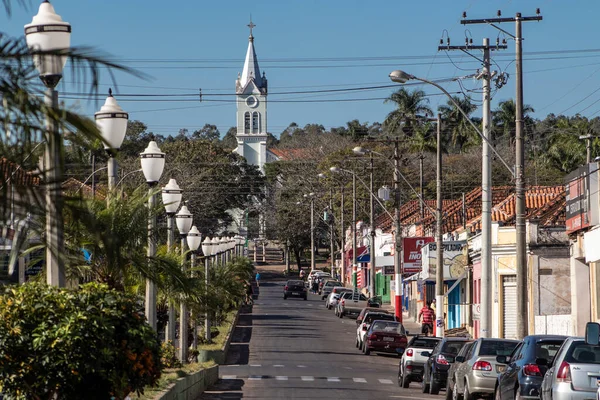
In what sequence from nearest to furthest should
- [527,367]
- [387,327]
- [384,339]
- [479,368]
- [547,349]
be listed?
[527,367], [547,349], [479,368], [384,339], [387,327]

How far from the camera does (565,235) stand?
136 ft

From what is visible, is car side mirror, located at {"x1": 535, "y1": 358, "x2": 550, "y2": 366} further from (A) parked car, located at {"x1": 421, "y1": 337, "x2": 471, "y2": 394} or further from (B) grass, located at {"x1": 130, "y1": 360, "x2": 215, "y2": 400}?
(A) parked car, located at {"x1": 421, "y1": 337, "x2": 471, "y2": 394}

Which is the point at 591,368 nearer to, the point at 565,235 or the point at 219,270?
the point at 565,235

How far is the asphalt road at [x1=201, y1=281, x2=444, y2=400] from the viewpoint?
25.7m

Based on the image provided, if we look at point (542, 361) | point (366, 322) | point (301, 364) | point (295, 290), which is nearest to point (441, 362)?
point (542, 361)

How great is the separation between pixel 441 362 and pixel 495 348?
4327 millimetres

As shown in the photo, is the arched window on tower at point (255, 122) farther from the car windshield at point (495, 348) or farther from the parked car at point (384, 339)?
the car windshield at point (495, 348)

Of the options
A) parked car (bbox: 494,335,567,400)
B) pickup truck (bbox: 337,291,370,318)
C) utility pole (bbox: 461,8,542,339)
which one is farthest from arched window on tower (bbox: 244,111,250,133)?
parked car (bbox: 494,335,567,400)

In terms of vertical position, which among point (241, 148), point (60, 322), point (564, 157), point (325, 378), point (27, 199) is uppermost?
point (241, 148)

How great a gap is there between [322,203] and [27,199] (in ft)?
332

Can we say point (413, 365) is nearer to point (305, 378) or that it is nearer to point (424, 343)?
point (424, 343)

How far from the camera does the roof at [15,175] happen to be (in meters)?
5.17

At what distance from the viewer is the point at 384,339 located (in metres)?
40.8

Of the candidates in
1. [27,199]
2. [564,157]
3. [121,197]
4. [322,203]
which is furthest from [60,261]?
[322,203]
